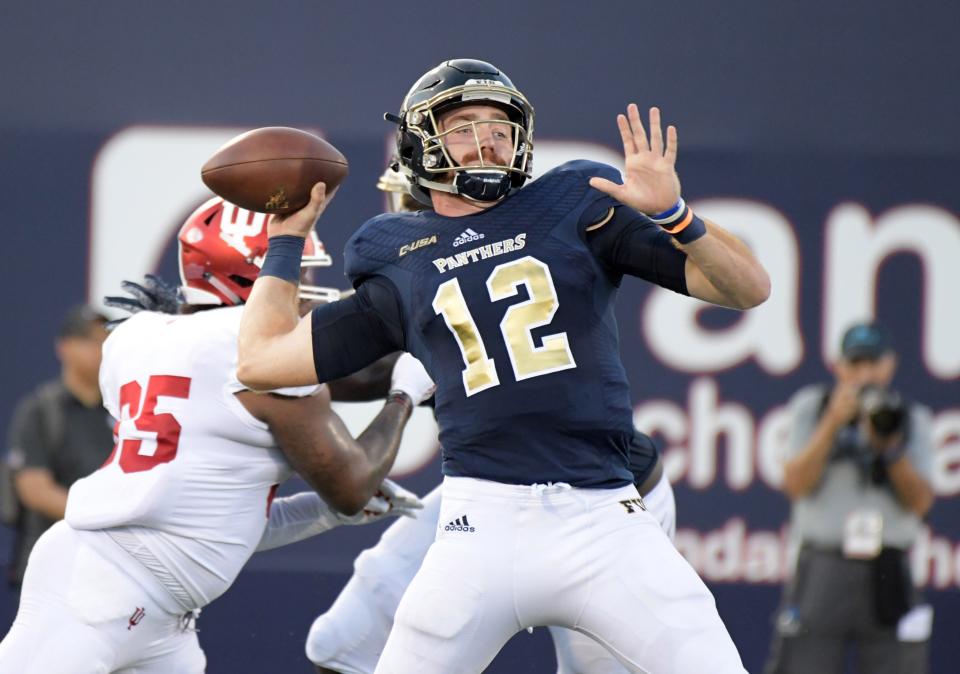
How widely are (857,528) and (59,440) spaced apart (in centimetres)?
299

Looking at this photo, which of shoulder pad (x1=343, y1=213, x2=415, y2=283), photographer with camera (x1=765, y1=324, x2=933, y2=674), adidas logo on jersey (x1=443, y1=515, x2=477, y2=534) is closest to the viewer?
adidas logo on jersey (x1=443, y1=515, x2=477, y2=534)

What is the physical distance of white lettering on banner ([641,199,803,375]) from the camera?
20.7 feet

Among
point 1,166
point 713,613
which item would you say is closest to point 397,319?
point 713,613

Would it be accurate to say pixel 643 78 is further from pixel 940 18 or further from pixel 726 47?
pixel 940 18

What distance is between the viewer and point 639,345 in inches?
248

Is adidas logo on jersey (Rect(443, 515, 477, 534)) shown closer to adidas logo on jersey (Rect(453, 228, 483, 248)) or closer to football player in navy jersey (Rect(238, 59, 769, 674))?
football player in navy jersey (Rect(238, 59, 769, 674))

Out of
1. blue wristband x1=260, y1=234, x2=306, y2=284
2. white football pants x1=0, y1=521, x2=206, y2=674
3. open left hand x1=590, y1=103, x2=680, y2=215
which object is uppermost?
open left hand x1=590, y1=103, x2=680, y2=215

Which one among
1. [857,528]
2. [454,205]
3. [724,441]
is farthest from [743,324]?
[454,205]

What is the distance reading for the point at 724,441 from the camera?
627cm

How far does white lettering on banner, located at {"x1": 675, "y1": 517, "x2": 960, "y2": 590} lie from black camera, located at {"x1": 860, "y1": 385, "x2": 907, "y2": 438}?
857 mm

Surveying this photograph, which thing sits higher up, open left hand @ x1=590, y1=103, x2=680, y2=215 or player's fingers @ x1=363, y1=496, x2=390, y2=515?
open left hand @ x1=590, y1=103, x2=680, y2=215

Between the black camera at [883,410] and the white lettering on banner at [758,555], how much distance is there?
857mm

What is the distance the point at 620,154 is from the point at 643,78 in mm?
356

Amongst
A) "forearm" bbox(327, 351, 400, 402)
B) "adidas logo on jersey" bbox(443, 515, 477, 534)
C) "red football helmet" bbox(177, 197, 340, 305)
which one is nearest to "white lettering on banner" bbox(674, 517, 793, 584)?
"forearm" bbox(327, 351, 400, 402)
